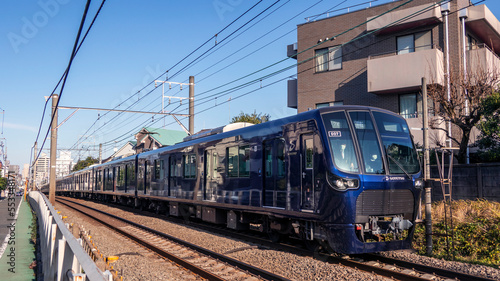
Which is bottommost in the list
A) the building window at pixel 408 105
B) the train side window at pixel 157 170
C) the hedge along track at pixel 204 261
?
the hedge along track at pixel 204 261

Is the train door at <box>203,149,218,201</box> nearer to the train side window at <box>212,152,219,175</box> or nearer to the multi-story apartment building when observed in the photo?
the train side window at <box>212,152,219,175</box>

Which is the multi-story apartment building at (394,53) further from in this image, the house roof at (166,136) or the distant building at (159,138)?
the house roof at (166,136)

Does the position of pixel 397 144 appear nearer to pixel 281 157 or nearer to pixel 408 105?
pixel 281 157

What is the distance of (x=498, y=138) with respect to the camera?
13.8 m

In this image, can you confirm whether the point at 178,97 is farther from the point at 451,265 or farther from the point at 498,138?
the point at 451,265

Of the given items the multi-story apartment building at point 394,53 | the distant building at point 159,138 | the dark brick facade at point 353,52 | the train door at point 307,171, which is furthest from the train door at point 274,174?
the distant building at point 159,138

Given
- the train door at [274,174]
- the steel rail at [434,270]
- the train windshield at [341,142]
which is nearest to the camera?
the steel rail at [434,270]

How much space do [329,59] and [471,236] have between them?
45.0 feet

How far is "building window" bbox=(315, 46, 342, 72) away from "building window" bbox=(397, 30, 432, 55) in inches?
117

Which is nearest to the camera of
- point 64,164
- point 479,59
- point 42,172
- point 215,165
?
point 215,165

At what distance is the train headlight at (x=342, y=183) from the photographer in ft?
25.3

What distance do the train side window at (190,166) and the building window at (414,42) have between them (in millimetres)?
10773

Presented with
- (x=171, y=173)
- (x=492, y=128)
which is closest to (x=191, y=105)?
(x=171, y=173)

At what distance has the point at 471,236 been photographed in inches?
370
